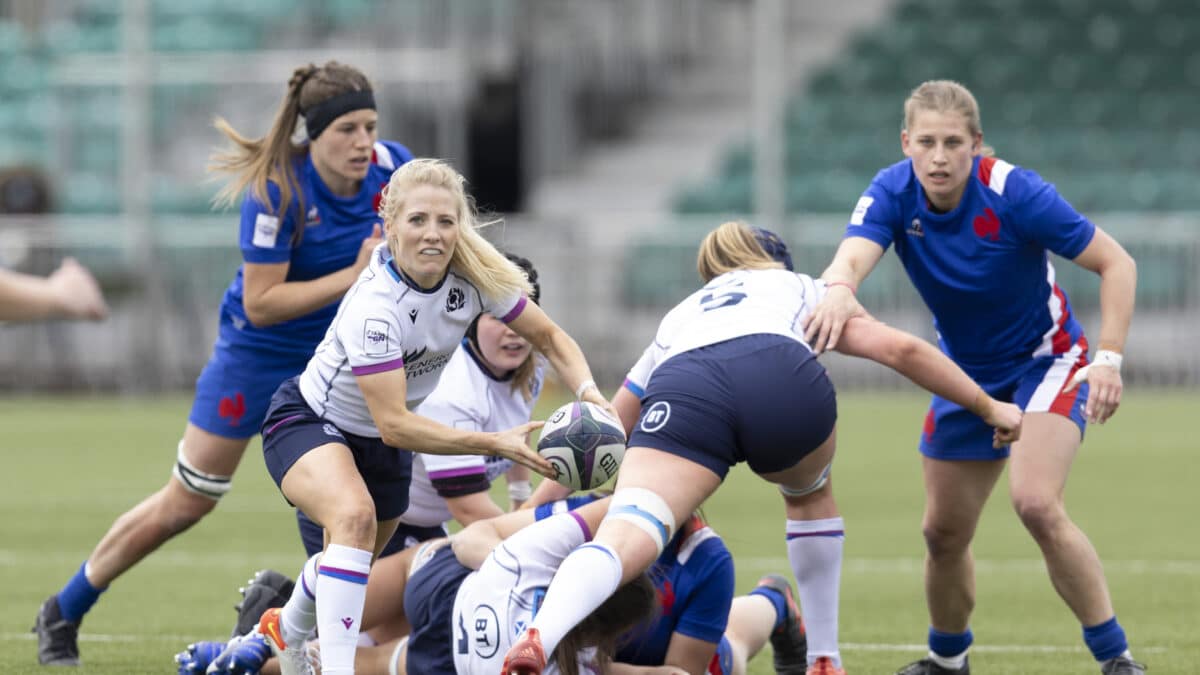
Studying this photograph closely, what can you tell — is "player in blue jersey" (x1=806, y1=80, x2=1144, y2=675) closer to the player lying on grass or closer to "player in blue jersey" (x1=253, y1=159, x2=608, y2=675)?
the player lying on grass

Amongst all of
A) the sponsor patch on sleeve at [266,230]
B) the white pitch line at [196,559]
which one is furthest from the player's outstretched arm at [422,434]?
the white pitch line at [196,559]

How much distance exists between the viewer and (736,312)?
5504 mm

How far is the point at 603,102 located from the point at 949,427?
20.5m

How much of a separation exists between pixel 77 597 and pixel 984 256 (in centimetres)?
342

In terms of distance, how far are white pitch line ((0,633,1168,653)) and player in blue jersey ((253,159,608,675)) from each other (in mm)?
1531

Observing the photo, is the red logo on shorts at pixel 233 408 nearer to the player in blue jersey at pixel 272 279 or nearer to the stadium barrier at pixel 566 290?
the player in blue jersey at pixel 272 279

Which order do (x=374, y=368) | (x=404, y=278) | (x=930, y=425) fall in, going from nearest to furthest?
(x=374, y=368)
(x=404, y=278)
(x=930, y=425)

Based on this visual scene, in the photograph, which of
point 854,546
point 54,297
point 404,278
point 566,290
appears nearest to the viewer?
point 54,297

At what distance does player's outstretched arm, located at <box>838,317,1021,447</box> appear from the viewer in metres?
5.46

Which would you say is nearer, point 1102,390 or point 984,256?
point 1102,390

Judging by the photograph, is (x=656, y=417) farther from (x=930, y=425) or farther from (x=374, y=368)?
(x=930, y=425)

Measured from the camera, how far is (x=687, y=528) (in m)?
5.65

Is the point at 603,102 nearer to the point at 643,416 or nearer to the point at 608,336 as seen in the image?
the point at 608,336

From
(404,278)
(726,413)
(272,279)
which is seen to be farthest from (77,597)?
(726,413)
